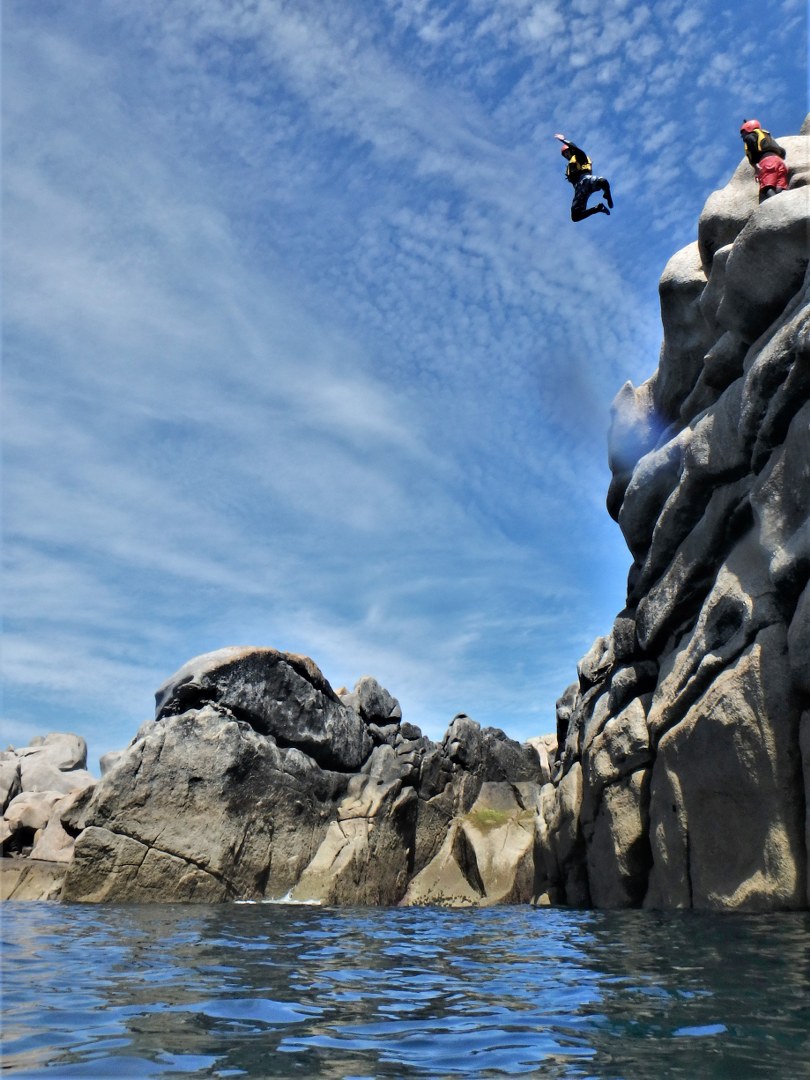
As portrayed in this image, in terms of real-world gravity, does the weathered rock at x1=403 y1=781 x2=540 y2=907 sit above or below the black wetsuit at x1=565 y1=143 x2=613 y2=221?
below

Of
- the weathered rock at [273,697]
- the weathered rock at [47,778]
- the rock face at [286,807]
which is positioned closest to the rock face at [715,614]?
the rock face at [286,807]

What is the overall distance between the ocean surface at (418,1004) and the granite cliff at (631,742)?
2.70 meters

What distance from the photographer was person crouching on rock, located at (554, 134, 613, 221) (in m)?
17.5

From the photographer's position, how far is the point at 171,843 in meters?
23.1

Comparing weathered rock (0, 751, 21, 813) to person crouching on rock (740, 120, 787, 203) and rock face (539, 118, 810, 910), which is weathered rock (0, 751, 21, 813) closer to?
rock face (539, 118, 810, 910)

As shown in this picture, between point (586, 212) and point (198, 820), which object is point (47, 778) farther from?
point (586, 212)

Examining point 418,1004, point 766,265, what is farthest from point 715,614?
point 418,1004

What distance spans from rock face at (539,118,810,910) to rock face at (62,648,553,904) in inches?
262

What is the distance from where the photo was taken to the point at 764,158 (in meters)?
15.7

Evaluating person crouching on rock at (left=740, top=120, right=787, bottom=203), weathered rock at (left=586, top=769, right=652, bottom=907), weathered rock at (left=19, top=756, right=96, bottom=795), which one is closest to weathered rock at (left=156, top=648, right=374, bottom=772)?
weathered rock at (left=586, top=769, right=652, bottom=907)

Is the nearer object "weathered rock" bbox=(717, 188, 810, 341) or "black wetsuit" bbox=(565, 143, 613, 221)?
"weathered rock" bbox=(717, 188, 810, 341)

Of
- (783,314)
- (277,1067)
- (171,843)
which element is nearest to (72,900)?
(171,843)

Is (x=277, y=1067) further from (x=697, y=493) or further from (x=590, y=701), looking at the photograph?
(x=590, y=701)

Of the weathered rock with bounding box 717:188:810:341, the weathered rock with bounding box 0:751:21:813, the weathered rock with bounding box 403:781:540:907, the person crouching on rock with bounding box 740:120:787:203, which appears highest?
the person crouching on rock with bounding box 740:120:787:203
